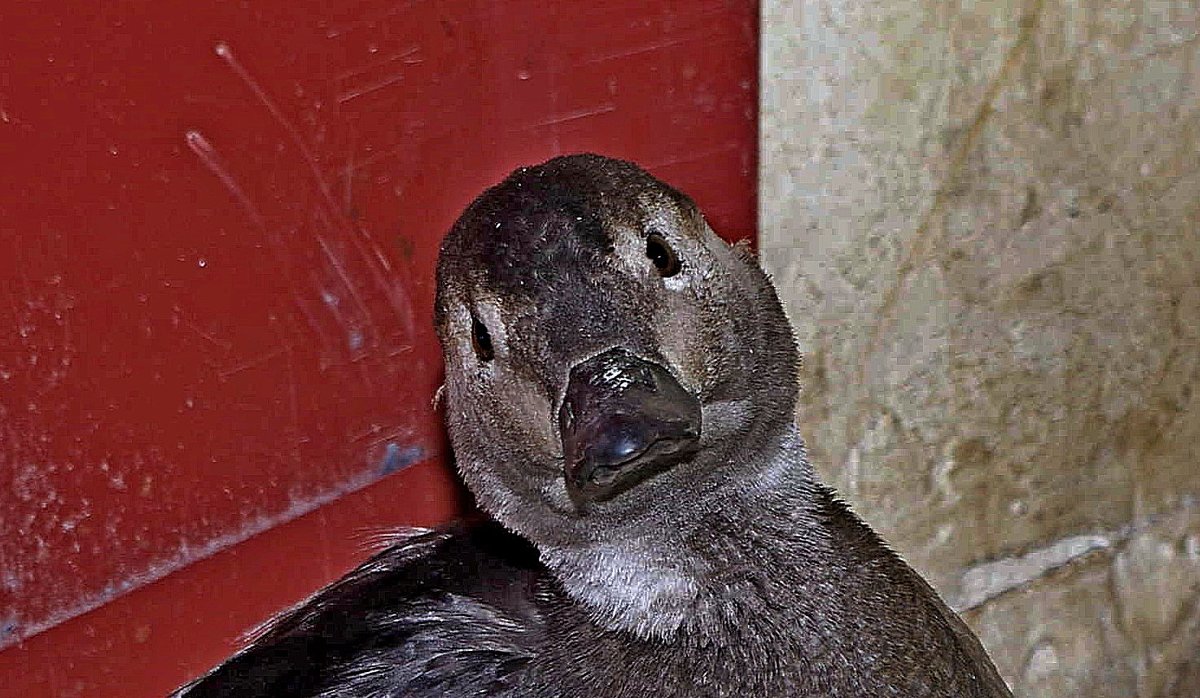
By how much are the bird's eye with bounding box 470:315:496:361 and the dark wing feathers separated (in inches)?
14.4

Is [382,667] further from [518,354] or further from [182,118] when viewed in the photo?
[182,118]

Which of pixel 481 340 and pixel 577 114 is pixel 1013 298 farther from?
pixel 481 340

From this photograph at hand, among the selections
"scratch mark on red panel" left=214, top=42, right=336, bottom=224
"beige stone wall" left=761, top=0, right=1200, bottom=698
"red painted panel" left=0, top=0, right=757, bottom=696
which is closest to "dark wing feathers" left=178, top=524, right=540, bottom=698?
"red painted panel" left=0, top=0, right=757, bottom=696

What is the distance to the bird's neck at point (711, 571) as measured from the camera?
210cm

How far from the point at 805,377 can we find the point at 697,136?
0.47m

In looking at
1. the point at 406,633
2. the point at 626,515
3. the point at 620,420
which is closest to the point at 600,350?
the point at 620,420

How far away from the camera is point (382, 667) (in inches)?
85.5

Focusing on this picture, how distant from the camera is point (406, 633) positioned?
87.4 inches

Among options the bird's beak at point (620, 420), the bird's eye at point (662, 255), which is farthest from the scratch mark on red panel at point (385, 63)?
the bird's beak at point (620, 420)

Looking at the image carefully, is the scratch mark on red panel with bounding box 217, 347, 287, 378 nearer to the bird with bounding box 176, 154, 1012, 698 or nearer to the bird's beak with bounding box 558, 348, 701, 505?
the bird with bounding box 176, 154, 1012, 698

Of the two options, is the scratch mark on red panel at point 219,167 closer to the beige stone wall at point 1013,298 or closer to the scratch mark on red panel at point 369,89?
the scratch mark on red panel at point 369,89

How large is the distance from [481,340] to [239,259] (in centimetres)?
37

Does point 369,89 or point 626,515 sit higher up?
point 369,89

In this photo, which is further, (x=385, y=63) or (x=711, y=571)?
(x=385, y=63)
